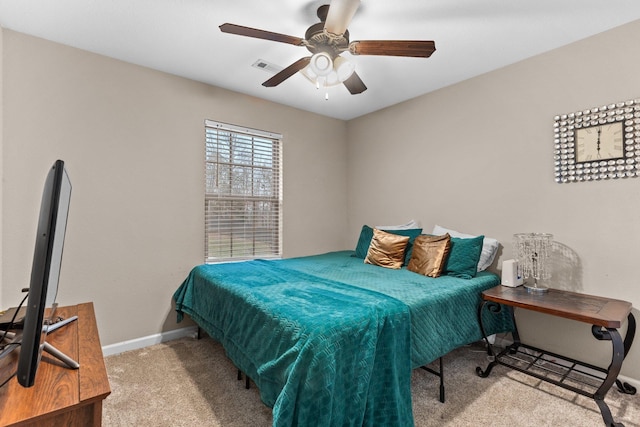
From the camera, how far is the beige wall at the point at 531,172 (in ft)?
7.30

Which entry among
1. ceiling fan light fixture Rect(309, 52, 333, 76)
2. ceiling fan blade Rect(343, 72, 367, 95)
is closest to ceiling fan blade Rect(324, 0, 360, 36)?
ceiling fan light fixture Rect(309, 52, 333, 76)

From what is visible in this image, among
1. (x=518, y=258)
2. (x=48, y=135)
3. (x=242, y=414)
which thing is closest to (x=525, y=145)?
(x=518, y=258)

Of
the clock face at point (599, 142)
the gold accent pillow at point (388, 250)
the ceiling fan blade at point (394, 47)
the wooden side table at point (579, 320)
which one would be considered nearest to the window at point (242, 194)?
the gold accent pillow at point (388, 250)

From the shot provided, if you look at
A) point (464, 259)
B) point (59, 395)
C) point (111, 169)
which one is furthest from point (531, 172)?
point (111, 169)

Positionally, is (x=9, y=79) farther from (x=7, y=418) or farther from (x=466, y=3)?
(x=466, y=3)

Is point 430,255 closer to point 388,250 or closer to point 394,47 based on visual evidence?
point 388,250

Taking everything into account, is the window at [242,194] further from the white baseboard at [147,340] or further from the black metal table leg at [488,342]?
the black metal table leg at [488,342]

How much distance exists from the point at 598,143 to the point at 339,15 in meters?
2.11

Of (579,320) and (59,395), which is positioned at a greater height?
(59,395)

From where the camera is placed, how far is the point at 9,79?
2283mm

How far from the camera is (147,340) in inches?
112

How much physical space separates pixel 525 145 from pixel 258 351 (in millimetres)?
2688

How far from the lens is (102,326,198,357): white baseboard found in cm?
266

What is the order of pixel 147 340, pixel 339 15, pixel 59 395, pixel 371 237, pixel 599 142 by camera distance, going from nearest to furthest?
pixel 59 395 < pixel 339 15 < pixel 599 142 < pixel 147 340 < pixel 371 237
